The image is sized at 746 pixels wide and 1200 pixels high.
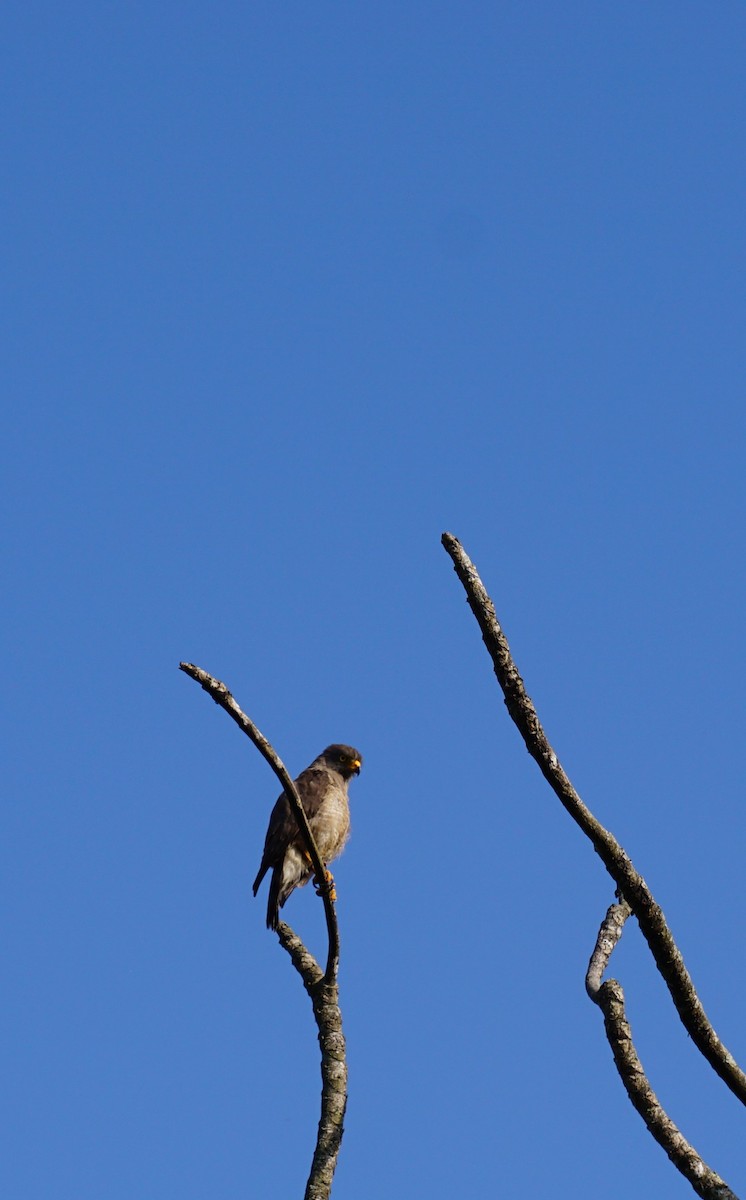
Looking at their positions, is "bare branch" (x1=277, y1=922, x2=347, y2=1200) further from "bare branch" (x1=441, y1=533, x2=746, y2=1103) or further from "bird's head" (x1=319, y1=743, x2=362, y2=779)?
"bird's head" (x1=319, y1=743, x2=362, y2=779)

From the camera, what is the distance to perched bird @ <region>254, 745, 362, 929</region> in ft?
31.7

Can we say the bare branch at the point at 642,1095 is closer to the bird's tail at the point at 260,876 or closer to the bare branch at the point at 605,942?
the bare branch at the point at 605,942

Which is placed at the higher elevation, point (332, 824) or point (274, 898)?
point (332, 824)

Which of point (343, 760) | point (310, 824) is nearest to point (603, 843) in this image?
point (310, 824)

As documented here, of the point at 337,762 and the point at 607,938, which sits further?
the point at 337,762

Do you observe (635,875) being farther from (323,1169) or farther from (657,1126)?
(323,1169)

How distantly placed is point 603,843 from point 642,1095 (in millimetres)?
976

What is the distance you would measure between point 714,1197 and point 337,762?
332 inches

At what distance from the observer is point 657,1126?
354cm

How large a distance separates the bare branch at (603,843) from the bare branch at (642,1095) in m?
0.41

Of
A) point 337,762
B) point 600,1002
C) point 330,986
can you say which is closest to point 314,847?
point 330,986

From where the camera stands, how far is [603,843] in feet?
→ 9.86

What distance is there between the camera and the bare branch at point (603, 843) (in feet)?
9.71

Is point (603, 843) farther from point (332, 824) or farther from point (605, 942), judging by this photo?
point (332, 824)
